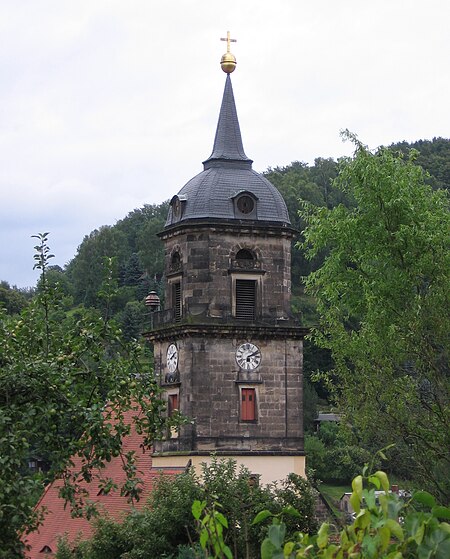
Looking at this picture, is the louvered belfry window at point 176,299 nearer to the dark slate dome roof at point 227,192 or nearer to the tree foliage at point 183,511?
the dark slate dome roof at point 227,192

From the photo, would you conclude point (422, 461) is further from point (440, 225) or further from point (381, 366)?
point (440, 225)

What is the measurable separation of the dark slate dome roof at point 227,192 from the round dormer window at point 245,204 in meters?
0.03

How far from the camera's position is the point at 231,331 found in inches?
1496

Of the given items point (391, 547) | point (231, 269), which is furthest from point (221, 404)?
point (391, 547)

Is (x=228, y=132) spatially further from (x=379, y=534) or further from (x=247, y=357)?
(x=379, y=534)

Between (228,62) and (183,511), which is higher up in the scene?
(228,62)

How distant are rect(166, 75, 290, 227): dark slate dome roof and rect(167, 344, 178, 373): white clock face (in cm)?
410

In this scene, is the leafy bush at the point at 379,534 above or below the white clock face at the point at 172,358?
below

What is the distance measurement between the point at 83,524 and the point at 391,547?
33.1m

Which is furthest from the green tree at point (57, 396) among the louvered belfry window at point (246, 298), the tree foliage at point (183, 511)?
the louvered belfry window at point (246, 298)

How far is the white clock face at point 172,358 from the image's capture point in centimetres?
3856

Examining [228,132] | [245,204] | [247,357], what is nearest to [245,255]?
[245,204]

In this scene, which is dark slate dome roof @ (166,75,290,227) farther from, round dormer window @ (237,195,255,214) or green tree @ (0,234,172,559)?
green tree @ (0,234,172,559)

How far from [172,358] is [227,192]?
221 inches
